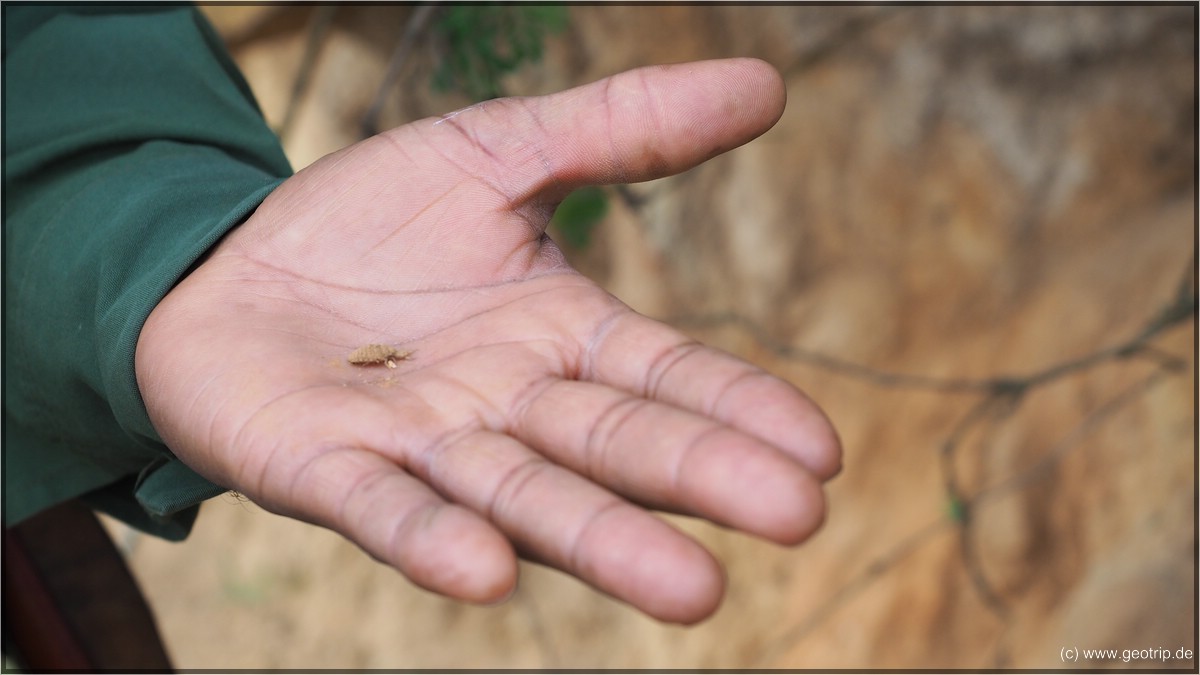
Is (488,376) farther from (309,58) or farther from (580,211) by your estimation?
(309,58)

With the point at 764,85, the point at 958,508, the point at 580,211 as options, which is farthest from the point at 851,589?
the point at 764,85

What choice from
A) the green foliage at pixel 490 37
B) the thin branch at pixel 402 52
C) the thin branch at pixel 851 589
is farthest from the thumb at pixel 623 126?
the thin branch at pixel 851 589

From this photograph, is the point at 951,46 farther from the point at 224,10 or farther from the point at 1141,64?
the point at 224,10

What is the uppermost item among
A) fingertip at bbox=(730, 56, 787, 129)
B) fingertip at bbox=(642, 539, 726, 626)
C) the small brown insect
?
fingertip at bbox=(730, 56, 787, 129)

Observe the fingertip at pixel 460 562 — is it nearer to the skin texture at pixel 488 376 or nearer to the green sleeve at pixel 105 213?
the skin texture at pixel 488 376

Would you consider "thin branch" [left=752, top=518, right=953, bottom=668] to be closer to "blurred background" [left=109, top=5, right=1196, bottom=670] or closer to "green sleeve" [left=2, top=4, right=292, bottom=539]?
"blurred background" [left=109, top=5, right=1196, bottom=670]

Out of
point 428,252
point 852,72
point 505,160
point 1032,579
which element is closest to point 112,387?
point 428,252

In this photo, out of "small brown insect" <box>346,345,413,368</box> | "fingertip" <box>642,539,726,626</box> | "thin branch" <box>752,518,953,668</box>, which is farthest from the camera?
"thin branch" <box>752,518,953,668</box>

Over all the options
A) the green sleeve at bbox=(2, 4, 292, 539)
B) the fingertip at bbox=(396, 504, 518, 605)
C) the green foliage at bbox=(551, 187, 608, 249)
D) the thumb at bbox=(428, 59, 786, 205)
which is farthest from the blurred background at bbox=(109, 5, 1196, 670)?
the fingertip at bbox=(396, 504, 518, 605)
